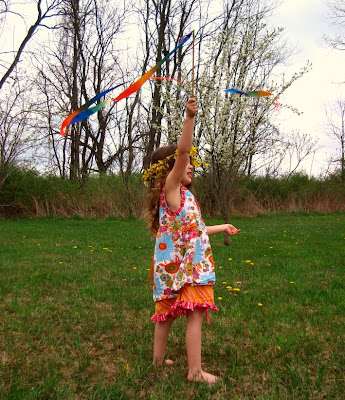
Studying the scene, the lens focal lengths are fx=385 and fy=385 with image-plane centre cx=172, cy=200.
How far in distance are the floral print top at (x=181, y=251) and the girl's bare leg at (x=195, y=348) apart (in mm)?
180

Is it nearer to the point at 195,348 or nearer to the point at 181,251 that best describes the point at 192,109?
the point at 181,251

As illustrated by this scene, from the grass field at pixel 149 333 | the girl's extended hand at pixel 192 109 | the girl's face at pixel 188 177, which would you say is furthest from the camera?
the girl's face at pixel 188 177

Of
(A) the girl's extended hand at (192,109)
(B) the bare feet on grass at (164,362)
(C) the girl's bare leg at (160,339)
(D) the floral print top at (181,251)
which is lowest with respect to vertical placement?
(B) the bare feet on grass at (164,362)

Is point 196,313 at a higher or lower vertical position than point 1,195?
lower

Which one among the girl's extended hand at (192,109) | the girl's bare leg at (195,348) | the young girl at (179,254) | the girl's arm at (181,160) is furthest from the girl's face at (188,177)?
the girl's bare leg at (195,348)

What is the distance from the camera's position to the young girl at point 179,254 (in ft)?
7.07

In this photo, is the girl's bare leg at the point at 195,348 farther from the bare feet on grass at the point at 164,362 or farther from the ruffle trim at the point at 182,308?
the bare feet on grass at the point at 164,362

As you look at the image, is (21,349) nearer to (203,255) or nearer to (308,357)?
(203,255)

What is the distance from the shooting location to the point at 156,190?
7.83 ft

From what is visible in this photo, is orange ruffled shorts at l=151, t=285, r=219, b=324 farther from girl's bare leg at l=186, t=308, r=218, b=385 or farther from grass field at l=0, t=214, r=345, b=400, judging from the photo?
grass field at l=0, t=214, r=345, b=400

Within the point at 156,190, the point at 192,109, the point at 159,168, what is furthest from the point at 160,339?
the point at 192,109

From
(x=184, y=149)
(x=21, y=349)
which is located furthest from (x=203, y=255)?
(x=21, y=349)

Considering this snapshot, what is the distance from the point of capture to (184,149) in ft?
6.58

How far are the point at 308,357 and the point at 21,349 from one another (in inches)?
75.2
